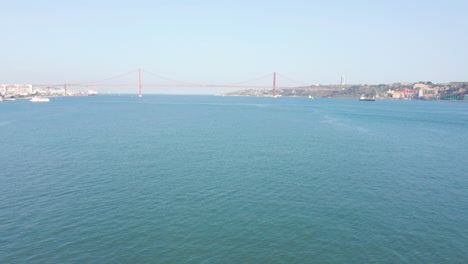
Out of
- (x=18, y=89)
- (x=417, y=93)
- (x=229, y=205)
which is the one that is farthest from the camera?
(x=417, y=93)

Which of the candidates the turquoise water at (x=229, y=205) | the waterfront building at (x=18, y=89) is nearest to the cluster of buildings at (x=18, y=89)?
the waterfront building at (x=18, y=89)

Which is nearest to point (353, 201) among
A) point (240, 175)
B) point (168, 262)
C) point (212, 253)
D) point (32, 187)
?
point (240, 175)

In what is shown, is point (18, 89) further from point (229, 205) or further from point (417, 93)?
point (417, 93)

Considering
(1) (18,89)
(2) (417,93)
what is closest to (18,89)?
(1) (18,89)

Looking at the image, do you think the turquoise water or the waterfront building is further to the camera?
the waterfront building

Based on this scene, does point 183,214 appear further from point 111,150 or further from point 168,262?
point 111,150

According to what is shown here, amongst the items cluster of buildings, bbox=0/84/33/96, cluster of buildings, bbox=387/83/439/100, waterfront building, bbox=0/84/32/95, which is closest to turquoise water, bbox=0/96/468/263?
cluster of buildings, bbox=387/83/439/100

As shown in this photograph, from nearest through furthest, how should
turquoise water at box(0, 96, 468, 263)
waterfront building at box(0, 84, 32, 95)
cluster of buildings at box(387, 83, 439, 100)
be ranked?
turquoise water at box(0, 96, 468, 263) → waterfront building at box(0, 84, 32, 95) → cluster of buildings at box(387, 83, 439, 100)

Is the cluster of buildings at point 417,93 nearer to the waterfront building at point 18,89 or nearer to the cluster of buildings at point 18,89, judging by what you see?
the cluster of buildings at point 18,89

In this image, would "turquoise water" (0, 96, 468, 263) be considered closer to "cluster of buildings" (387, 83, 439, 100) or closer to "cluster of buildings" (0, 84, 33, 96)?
"cluster of buildings" (387, 83, 439, 100)

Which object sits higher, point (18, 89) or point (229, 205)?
point (18, 89)

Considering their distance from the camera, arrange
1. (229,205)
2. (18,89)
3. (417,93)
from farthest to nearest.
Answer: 1. (417,93)
2. (18,89)
3. (229,205)
